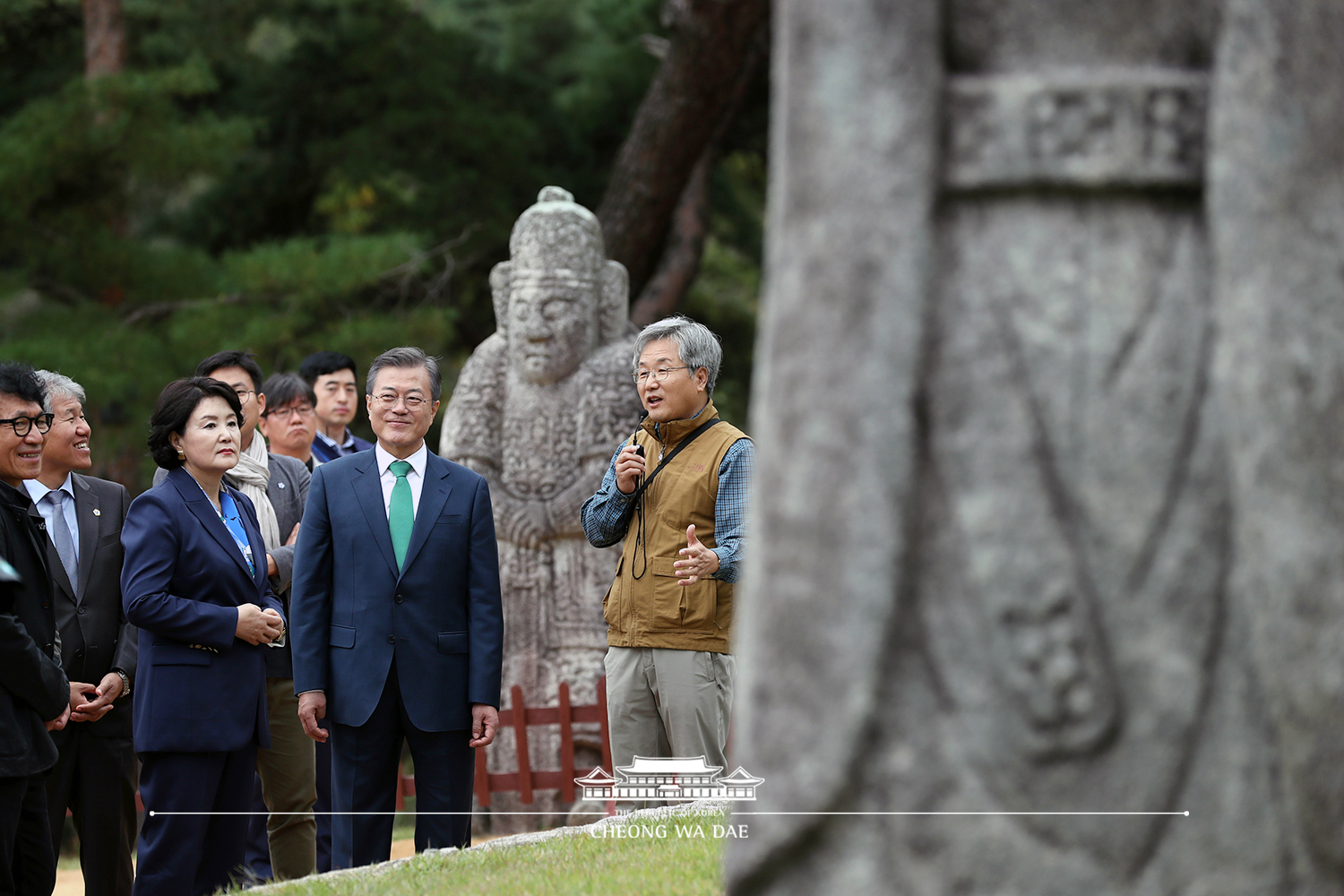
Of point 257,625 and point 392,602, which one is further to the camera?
point 392,602

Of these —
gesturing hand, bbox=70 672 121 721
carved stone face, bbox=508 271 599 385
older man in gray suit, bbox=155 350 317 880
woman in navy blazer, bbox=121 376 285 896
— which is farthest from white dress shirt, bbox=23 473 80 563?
carved stone face, bbox=508 271 599 385

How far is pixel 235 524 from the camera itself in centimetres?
390

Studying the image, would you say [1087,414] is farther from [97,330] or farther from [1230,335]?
[97,330]

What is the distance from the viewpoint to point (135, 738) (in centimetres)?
356

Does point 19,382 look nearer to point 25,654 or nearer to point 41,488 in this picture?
point 41,488

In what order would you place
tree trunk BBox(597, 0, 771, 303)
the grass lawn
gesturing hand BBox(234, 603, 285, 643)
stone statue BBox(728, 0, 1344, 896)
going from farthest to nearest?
tree trunk BBox(597, 0, 771, 303) → gesturing hand BBox(234, 603, 285, 643) → the grass lawn → stone statue BBox(728, 0, 1344, 896)

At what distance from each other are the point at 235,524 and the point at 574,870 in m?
1.44

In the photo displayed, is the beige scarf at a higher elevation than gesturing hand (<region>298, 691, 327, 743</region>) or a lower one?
higher

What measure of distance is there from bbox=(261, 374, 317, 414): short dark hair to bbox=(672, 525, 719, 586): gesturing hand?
→ 2312 mm

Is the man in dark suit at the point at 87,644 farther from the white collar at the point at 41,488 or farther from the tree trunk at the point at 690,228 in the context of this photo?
the tree trunk at the point at 690,228

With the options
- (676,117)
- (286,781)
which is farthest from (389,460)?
(676,117)

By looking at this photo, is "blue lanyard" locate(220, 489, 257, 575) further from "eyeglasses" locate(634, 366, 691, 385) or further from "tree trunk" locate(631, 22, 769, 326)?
"tree trunk" locate(631, 22, 769, 326)

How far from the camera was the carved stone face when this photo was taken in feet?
20.1

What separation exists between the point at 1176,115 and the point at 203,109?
9268 millimetres
